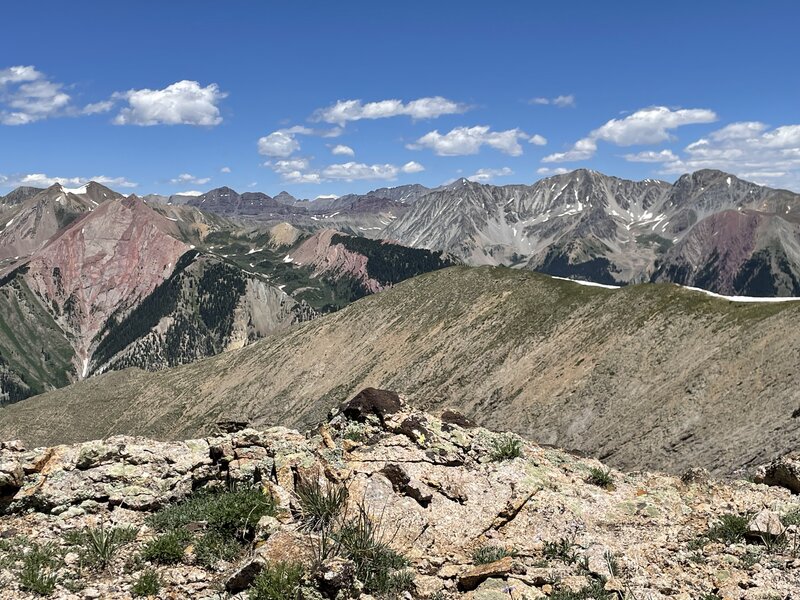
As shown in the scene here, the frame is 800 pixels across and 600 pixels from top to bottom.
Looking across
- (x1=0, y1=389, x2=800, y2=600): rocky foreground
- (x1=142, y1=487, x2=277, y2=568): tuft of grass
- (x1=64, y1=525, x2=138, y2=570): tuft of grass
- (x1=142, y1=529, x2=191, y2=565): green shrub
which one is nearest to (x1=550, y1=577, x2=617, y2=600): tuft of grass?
(x1=0, y1=389, x2=800, y2=600): rocky foreground

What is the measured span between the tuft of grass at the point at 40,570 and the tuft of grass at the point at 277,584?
411cm

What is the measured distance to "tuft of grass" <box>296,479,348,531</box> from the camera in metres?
13.8

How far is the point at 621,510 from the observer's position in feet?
55.6

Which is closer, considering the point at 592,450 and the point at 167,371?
the point at 592,450

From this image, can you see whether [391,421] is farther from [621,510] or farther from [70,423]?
[70,423]

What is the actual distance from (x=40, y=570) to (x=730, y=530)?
15.7 m

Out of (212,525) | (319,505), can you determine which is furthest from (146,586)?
(319,505)

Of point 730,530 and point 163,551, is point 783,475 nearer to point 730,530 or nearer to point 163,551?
point 730,530

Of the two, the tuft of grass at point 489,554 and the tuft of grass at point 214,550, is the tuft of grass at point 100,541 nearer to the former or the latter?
the tuft of grass at point 214,550

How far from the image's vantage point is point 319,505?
555 inches

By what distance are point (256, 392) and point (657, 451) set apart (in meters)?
78.9

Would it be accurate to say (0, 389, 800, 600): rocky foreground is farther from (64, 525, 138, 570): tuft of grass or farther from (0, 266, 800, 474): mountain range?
(0, 266, 800, 474): mountain range

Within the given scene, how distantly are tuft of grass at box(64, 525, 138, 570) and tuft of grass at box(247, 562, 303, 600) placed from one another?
394 cm

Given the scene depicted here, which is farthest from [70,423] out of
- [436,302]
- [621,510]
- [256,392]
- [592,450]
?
[621,510]
